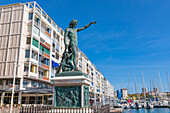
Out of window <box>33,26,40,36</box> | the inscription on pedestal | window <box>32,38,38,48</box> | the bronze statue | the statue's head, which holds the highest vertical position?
window <box>33,26,40,36</box>

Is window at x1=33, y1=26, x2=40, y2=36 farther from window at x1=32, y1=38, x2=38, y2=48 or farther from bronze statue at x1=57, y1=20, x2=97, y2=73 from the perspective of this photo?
bronze statue at x1=57, y1=20, x2=97, y2=73

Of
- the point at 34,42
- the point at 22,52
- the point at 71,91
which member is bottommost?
the point at 71,91

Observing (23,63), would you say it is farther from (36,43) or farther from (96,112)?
(96,112)

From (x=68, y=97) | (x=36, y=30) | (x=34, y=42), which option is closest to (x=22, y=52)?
(x=34, y=42)

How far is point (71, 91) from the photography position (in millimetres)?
8297

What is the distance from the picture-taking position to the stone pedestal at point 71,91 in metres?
8.15

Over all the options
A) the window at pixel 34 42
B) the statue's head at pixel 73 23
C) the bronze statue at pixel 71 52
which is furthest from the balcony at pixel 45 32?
the bronze statue at pixel 71 52

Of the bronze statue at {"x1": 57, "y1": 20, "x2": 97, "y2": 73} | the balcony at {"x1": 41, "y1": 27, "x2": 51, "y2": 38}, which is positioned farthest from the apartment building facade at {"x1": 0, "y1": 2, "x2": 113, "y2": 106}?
the bronze statue at {"x1": 57, "y1": 20, "x2": 97, "y2": 73}

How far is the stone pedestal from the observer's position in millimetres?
8148

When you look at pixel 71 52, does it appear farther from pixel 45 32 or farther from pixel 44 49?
pixel 45 32

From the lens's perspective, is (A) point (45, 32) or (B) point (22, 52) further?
(A) point (45, 32)

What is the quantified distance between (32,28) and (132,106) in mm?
46660

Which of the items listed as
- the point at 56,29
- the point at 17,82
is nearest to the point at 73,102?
the point at 17,82

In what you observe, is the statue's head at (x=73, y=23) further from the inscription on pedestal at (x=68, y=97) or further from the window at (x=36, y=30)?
the window at (x=36, y=30)
